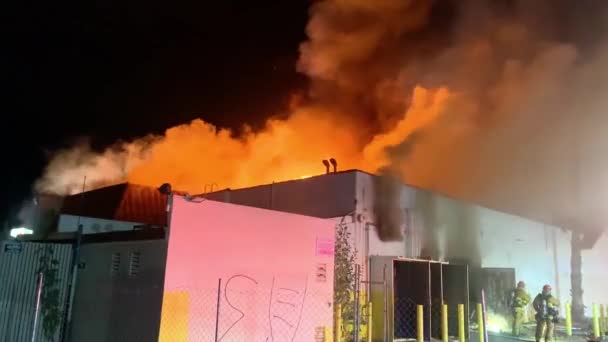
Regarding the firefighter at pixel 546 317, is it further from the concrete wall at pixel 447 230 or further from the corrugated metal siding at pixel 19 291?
the corrugated metal siding at pixel 19 291

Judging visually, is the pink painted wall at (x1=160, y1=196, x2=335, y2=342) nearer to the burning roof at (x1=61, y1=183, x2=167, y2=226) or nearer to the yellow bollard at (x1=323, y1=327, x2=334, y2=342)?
the yellow bollard at (x1=323, y1=327, x2=334, y2=342)

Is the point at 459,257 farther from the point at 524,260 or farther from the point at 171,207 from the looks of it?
the point at 171,207

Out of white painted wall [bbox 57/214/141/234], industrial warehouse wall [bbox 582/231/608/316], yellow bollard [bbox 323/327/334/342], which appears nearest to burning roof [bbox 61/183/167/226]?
white painted wall [bbox 57/214/141/234]

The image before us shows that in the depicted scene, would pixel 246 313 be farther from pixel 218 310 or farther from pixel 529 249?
pixel 529 249

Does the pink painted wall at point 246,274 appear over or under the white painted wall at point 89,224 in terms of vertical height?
under

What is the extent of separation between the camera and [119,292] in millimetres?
10531

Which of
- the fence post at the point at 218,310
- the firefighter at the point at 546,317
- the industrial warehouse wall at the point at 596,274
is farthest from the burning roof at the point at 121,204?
the industrial warehouse wall at the point at 596,274

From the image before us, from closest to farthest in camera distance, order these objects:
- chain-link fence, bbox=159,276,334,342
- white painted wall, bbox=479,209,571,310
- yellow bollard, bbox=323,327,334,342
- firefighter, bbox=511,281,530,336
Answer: chain-link fence, bbox=159,276,334,342
yellow bollard, bbox=323,327,334,342
firefighter, bbox=511,281,530,336
white painted wall, bbox=479,209,571,310

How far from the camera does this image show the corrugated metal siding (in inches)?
443

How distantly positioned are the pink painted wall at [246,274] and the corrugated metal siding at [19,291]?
410 cm

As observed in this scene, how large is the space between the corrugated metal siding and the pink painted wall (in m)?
4.10

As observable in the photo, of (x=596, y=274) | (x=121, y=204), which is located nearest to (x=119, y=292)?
(x=121, y=204)

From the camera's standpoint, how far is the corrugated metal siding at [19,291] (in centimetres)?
1124

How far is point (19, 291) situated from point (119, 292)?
8.93 feet
